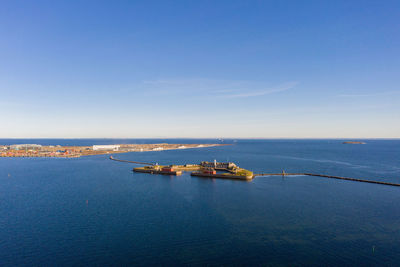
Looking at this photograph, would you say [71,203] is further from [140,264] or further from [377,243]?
[377,243]

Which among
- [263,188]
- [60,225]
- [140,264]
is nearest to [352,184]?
[263,188]

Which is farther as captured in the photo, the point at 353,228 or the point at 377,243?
the point at 353,228

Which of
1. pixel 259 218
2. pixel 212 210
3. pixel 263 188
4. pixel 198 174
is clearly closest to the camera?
pixel 259 218

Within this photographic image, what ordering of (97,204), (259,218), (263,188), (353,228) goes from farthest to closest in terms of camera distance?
1. (263,188)
2. (97,204)
3. (259,218)
4. (353,228)

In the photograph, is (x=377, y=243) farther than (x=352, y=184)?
No

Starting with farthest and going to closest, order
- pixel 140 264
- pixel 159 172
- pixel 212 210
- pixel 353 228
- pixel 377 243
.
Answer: pixel 159 172, pixel 212 210, pixel 353 228, pixel 377 243, pixel 140 264

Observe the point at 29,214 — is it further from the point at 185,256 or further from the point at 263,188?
the point at 263,188

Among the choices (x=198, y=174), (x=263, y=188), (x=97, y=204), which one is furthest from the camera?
(x=198, y=174)

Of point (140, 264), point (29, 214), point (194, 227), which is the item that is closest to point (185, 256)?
point (140, 264)
